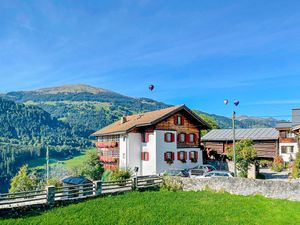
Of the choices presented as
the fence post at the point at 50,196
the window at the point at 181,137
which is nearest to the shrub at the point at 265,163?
the window at the point at 181,137

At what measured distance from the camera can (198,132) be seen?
45.5 metres

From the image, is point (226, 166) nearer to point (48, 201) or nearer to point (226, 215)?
point (226, 215)

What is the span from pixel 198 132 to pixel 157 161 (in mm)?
9398

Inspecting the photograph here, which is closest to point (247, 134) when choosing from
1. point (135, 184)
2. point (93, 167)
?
point (93, 167)

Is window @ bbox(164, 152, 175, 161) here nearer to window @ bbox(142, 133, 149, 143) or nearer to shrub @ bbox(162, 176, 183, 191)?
window @ bbox(142, 133, 149, 143)

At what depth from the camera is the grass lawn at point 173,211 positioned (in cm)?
1833

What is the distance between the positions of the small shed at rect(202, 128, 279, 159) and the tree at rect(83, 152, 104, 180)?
21990mm

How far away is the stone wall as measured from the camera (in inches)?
939

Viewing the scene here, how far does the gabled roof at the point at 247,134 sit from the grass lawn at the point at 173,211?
31.5 metres

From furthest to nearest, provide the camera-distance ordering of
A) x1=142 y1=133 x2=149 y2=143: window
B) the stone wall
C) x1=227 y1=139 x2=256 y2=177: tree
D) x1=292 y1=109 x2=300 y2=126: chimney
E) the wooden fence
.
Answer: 1. x1=292 y1=109 x2=300 y2=126: chimney
2. x1=142 y1=133 x2=149 y2=143: window
3. x1=227 y1=139 x2=256 y2=177: tree
4. the stone wall
5. the wooden fence

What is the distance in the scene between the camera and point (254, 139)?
178ft

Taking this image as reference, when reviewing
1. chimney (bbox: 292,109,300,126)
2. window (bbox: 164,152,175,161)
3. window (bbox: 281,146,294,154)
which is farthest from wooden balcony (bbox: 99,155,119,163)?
chimney (bbox: 292,109,300,126)

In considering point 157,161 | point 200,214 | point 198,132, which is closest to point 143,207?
point 200,214

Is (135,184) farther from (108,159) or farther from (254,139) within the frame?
(254,139)
